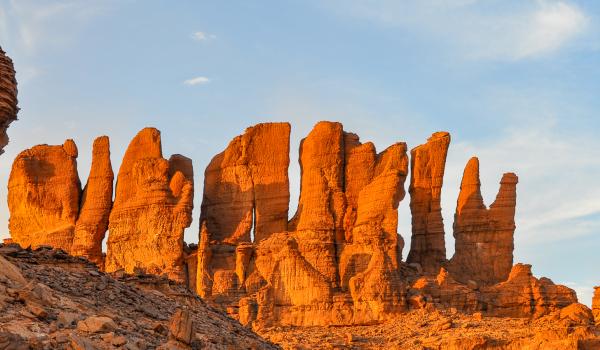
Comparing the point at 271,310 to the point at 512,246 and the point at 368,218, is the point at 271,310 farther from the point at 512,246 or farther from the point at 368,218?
the point at 512,246

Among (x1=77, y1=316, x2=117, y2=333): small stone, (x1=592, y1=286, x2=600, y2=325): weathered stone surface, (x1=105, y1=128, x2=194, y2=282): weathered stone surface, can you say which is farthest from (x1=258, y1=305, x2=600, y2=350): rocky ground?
(x1=77, y1=316, x2=117, y2=333): small stone

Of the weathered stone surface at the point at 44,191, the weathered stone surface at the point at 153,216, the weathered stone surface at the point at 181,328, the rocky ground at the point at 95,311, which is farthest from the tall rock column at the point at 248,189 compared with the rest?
the weathered stone surface at the point at 181,328

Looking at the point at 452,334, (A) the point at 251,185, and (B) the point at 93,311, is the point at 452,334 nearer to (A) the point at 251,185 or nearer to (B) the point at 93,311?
(A) the point at 251,185

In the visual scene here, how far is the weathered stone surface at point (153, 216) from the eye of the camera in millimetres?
62625

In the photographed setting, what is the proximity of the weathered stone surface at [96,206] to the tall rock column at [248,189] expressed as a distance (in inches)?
217

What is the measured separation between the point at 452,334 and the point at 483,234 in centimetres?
1410

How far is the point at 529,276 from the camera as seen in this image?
6166cm

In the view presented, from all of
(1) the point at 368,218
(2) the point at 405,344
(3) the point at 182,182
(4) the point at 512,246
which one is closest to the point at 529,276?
(4) the point at 512,246

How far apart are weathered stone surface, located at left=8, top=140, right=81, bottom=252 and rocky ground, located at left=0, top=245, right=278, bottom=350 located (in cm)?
4330

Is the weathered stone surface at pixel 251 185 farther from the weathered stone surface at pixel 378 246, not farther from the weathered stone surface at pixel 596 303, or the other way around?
the weathered stone surface at pixel 596 303

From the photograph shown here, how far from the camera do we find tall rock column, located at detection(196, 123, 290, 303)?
65.2 m

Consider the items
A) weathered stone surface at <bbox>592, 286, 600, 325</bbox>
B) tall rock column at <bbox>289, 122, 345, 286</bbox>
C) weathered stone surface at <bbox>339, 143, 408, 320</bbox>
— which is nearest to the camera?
weathered stone surface at <bbox>339, 143, 408, 320</bbox>

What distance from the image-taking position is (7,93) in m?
22.0

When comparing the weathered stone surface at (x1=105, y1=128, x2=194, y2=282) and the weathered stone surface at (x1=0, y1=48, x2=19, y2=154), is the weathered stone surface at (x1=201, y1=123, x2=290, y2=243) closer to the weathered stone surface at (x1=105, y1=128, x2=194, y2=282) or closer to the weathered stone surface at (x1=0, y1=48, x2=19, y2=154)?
the weathered stone surface at (x1=105, y1=128, x2=194, y2=282)
